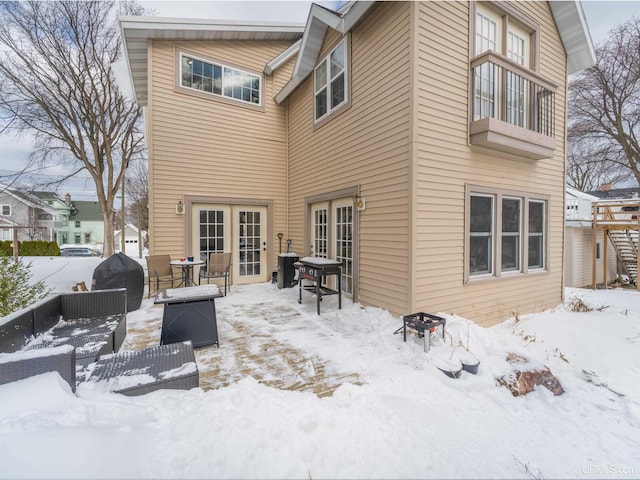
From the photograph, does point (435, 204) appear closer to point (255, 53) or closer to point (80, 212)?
point (255, 53)

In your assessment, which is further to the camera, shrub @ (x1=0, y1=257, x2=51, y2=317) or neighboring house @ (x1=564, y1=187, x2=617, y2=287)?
neighboring house @ (x1=564, y1=187, x2=617, y2=287)

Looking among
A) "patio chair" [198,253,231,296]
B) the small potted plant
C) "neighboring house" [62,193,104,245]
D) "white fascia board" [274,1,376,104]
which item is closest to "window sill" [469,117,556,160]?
"white fascia board" [274,1,376,104]

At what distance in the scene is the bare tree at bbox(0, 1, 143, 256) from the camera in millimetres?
10062

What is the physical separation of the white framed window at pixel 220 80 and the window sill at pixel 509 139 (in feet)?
18.4

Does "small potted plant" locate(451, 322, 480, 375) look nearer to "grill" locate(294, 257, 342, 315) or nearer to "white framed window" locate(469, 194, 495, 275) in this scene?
"white framed window" locate(469, 194, 495, 275)

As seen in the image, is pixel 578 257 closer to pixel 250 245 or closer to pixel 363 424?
pixel 250 245

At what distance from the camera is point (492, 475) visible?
1868 mm

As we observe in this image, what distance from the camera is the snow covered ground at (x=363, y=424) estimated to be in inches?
60.8

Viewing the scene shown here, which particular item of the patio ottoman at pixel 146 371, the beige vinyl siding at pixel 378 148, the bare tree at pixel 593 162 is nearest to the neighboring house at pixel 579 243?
the bare tree at pixel 593 162

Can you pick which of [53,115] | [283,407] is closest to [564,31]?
[283,407]

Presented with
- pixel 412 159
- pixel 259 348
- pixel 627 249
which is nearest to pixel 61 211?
pixel 259 348

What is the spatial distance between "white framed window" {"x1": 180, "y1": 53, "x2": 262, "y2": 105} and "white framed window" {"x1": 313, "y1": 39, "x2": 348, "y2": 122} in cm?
198

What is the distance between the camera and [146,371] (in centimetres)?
222

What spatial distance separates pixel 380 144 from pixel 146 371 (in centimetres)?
424
